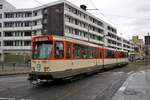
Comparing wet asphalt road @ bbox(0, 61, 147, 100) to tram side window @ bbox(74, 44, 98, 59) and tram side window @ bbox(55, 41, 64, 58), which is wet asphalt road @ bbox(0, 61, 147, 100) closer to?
tram side window @ bbox(55, 41, 64, 58)

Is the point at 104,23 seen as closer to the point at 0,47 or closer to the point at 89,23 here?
the point at 89,23

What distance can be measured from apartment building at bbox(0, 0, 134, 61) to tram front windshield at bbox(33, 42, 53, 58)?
44255 millimetres

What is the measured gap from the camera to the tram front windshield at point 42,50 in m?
14.2

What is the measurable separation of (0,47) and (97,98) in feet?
215

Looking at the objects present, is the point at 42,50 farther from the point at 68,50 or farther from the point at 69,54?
the point at 69,54

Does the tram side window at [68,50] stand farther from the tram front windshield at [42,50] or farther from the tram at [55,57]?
the tram front windshield at [42,50]

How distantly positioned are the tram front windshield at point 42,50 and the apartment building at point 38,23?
44.3m

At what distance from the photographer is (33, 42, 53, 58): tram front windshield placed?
46.6 feet

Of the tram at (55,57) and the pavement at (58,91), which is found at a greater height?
the tram at (55,57)

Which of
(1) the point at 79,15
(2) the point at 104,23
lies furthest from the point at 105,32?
(1) the point at 79,15

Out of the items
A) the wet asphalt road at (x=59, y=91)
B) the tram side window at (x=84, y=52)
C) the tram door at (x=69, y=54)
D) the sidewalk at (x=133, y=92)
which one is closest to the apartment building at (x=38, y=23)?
the tram side window at (x=84, y=52)

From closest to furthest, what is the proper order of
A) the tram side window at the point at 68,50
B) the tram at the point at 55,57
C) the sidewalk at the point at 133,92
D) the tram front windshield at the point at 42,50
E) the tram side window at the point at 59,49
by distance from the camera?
the sidewalk at the point at 133,92
the tram at the point at 55,57
the tram front windshield at the point at 42,50
the tram side window at the point at 59,49
the tram side window at the point at 68,50

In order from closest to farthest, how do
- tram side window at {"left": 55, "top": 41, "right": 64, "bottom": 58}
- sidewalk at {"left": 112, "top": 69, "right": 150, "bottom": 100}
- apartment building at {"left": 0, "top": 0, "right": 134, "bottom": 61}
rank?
1. sidewalk at {"left": 112, "top": 69, "right": 150, "bottom": 100}
2. tram side window at {"left": 55, "top": 41, "right": 64, "bottom": 58}
3. apartment building at {"left": 0, "top": 0, "right": 134, "bottom": 61}

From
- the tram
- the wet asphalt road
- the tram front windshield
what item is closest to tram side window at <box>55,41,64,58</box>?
the tram
